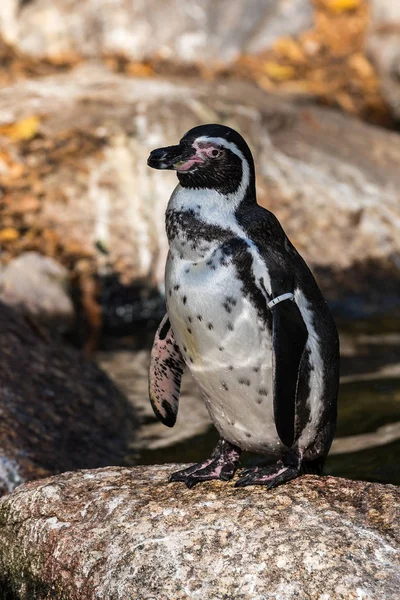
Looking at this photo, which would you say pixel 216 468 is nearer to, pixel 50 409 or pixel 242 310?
pixel 242 310

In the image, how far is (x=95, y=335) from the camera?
8.68 m

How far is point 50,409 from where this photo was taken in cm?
587

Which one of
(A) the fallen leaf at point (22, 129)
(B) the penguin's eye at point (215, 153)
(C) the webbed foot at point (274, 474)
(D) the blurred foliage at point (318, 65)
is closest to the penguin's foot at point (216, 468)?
(C) the webbed foot at point (274, 474)

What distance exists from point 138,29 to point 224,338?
9.43m

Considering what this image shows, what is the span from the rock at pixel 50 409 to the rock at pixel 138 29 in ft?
20.3

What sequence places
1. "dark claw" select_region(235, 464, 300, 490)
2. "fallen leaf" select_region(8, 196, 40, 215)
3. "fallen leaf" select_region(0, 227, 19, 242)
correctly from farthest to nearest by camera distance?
"fallen leaf" select_region(8, 196, 40, 215) < "fallen leaf" select_region(0, 227, 19, 242) < "dark claw" select_region(235, 464, 300, 490)

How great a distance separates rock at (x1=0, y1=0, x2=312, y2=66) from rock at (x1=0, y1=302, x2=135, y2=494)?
6.19m

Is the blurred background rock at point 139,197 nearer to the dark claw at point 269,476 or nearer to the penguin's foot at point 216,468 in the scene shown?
the penguin's foot at point 216,468

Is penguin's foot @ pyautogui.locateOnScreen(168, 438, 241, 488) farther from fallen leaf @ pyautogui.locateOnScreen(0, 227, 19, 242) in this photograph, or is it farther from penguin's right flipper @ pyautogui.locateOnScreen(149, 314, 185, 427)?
fallen leaf @ pyautogui.locateOnScreen(0, 227, 19, 242)

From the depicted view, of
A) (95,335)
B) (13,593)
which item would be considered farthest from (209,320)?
(95,335)

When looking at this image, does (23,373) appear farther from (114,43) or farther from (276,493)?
(114,43)

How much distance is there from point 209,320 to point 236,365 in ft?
0.68

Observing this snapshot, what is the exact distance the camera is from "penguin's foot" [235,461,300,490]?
3.93 m

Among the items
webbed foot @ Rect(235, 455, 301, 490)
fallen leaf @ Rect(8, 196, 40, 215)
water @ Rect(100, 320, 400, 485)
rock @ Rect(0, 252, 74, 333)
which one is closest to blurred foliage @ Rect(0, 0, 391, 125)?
fallen leaf @ Rect(8, 196, 40, 215)
